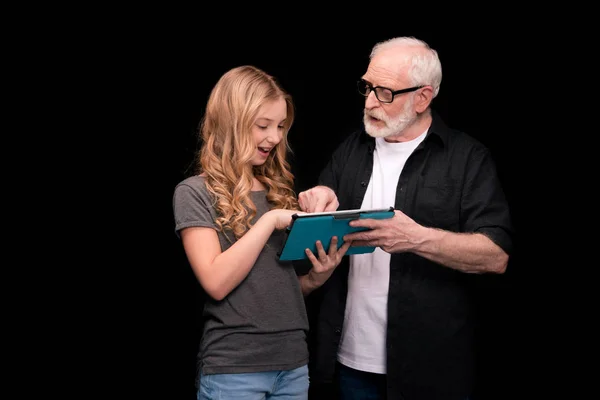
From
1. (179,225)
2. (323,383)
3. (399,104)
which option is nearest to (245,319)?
(179,225)

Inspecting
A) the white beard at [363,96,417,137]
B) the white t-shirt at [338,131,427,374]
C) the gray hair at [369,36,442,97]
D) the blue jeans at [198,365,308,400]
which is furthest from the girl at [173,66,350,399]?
the gray hair at [369,36,442,97]

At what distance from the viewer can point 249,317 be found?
2.83 metres

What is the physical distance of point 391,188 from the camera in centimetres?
328

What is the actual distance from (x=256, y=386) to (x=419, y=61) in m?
1.56

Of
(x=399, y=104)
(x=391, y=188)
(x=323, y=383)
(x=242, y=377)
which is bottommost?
(x=323, y=383)

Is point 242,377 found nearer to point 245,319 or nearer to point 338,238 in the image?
point 245,319

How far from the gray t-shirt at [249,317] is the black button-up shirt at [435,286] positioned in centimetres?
42

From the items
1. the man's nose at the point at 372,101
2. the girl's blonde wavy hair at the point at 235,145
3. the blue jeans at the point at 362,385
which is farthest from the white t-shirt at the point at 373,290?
the girl's blonde wavy hair at the point at 235,145

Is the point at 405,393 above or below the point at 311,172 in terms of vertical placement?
below

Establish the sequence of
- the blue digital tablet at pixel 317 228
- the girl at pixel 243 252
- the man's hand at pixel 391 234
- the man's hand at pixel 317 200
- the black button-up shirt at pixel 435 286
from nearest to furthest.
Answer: the blue digital tablet at pixel 317 228 < the girl at pixel 243 252 < the man's hand at pixel 391 234 < the man's hand at pixel 317 200 < the black button-up shirt at pixel 435 286

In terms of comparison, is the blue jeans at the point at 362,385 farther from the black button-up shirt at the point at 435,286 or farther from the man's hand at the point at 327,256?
the man's hand at the point at 327,256

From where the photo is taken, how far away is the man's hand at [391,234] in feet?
9.49

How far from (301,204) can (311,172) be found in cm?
95

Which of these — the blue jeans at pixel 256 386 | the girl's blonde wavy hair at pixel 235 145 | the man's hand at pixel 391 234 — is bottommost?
the blue jeans at pixel 256 386
